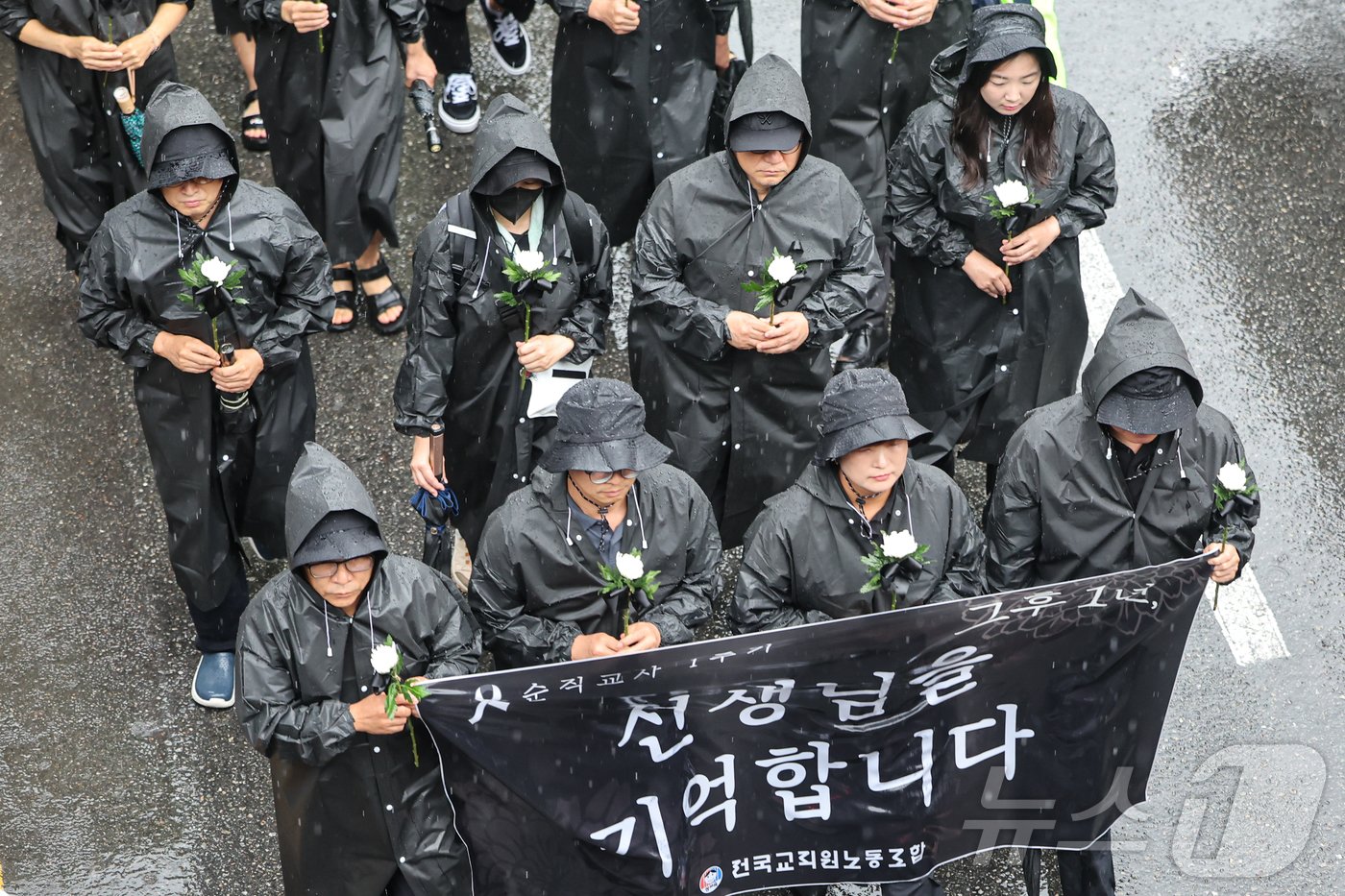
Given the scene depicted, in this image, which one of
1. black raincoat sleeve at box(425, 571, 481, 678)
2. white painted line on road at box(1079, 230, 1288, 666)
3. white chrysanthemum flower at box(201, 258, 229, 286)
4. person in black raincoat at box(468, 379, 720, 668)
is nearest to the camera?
black raincoat sleeve at box(425, 571, 481, 678)

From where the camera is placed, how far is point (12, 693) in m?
7.94

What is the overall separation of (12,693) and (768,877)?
359 centimetres

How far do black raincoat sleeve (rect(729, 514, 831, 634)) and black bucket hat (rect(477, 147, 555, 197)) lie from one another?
1.74 m

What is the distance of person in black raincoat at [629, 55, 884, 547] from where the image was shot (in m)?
7.42

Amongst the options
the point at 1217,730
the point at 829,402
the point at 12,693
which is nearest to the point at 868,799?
the point at 829,402

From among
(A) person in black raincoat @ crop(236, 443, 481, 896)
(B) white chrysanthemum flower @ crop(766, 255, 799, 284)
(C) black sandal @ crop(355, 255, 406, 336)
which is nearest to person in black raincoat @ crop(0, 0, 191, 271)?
(C) black sandal @ crop(355, 255, 406, 336)

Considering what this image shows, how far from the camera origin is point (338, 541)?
602 centimetres

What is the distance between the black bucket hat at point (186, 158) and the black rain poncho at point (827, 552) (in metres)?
2.61

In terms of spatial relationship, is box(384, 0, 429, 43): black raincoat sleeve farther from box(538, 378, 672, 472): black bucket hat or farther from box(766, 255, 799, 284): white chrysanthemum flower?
box(538, 378, 672, 472): black bucket hat

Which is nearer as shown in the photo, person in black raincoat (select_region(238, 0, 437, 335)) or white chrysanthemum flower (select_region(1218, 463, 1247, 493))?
white chrysanthemum flower (select_region(1218, 463, 1247, 493))

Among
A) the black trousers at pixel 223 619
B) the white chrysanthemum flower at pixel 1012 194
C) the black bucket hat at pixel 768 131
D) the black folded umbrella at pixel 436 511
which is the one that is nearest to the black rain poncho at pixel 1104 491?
the white chrysanthemum flower at pixel 1012 194

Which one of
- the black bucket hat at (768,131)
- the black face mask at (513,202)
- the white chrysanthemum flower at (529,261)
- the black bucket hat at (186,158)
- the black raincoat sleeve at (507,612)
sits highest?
the black bucket hat at (768,131)

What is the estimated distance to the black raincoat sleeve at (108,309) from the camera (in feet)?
23.7

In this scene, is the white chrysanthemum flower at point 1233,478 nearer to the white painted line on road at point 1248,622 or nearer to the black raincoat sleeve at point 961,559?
the black raincoat sleeve at point 961,559
